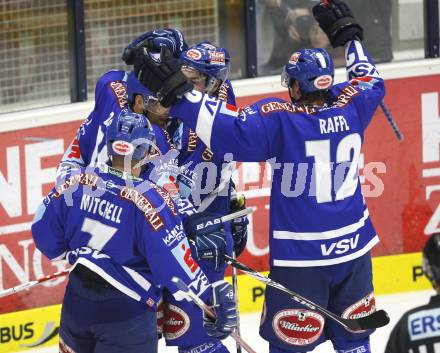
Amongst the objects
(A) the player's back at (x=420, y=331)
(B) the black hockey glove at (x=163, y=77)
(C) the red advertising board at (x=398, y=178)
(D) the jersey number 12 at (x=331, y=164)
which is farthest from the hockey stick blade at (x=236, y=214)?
(A) the player's back at (x=420, y=331)

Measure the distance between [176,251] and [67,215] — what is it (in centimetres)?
41

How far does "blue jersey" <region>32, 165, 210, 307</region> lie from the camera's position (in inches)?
182

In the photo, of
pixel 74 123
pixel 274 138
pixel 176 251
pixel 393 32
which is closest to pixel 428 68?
pixel 393 32

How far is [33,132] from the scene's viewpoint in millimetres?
6535

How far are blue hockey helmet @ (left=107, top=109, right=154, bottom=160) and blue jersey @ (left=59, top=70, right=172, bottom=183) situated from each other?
1.81ft

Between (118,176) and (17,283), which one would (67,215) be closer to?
(118,176)

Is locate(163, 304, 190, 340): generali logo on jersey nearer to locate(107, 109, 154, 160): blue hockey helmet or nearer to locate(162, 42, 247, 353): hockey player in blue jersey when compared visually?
locate(162, 42, 247, 353): hockey player in blue jersey

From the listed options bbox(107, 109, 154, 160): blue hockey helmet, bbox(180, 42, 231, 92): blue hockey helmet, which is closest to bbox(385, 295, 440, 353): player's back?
bbox(107, 109, 154, 160): blue hockey helmet

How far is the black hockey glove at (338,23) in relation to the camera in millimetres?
5520

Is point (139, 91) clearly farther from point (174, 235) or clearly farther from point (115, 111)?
point (174, 235)

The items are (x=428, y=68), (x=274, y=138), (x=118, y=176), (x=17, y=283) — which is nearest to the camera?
(x=118, y=176)

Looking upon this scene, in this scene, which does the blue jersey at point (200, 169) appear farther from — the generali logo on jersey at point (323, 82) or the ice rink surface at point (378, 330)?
the ice rink surface at point (378, 330)

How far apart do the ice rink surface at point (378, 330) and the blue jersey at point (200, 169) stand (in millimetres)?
1119

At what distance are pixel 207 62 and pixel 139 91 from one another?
→ 1.13 feet
